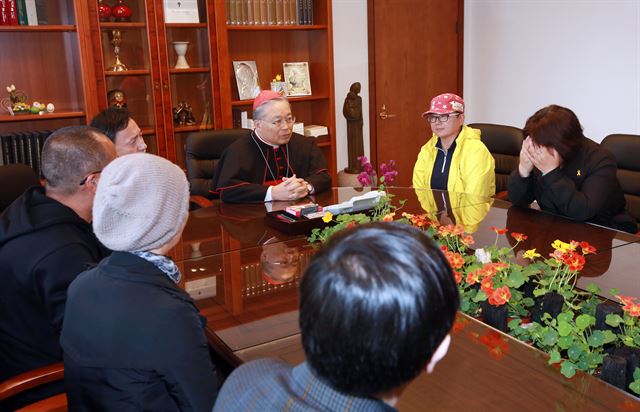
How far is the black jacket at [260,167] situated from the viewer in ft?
10.5

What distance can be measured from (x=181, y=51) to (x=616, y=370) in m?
3.70

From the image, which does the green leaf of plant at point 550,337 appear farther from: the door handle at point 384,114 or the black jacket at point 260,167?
the door handle at point 384,114

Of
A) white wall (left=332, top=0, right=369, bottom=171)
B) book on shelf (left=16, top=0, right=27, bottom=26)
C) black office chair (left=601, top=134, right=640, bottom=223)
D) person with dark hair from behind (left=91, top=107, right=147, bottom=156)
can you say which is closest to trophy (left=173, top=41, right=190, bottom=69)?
book on shelf (left=16, top=0, right=27, bottom=26)

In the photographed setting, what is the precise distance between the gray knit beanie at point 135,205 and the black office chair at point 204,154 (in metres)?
2.36

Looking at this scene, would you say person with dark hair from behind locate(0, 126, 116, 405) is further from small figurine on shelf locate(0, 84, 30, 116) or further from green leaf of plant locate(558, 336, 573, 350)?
small figurine on shelf locate(0, 84, 30, 116)

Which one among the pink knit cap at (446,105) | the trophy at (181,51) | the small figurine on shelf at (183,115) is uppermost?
the trophy at (181,51)

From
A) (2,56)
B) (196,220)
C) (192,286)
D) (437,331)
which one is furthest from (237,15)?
(437,331)

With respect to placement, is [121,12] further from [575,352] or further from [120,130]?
[575,352]

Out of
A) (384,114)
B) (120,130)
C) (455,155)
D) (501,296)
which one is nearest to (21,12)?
(120,130)

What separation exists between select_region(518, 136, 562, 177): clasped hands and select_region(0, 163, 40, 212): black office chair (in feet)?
7.15

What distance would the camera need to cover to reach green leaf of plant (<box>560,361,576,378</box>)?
1315mm

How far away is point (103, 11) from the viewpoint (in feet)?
Answer: 13.2

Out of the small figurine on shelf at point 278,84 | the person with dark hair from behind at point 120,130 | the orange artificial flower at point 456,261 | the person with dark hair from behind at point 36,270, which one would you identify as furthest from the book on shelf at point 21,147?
the orange artificial flower at point 456,261

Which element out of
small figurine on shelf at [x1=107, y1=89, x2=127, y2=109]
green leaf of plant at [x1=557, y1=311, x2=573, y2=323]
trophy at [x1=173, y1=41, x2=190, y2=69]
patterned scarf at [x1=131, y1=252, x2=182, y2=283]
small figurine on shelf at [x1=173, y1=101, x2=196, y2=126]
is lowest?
green leaf of plant at [x1=557, y1=311, x2=573, y2=323]
